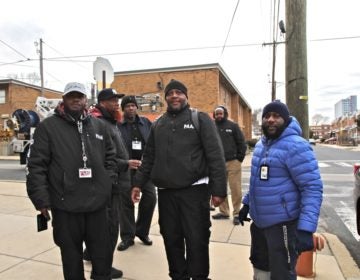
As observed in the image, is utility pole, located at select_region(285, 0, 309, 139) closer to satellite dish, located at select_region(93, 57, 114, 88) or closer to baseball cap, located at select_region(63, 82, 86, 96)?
baseball cap, located at select_region(63, 82, 86, 96)

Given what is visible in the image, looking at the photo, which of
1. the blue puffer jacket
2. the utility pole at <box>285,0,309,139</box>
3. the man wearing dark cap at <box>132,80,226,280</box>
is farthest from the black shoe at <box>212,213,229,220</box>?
the blue puffer jacket

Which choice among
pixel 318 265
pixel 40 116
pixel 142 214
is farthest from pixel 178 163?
pixel 40 116

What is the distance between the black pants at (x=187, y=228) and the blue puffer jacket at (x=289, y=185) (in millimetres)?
701

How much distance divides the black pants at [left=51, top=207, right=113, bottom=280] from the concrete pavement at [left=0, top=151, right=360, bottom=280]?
38.2 inches

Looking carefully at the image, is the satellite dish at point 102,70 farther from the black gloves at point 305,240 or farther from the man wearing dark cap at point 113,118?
the black gloves at point 305,240

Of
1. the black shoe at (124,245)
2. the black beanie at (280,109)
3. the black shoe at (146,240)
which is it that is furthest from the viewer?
the black shoe at (146,240)

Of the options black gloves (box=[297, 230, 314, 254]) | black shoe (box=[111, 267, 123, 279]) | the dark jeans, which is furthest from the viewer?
black shoe (box=[111, 267, 123, 279])

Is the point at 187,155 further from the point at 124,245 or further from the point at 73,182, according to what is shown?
the point at 124,245

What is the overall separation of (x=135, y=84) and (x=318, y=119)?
145507 mm

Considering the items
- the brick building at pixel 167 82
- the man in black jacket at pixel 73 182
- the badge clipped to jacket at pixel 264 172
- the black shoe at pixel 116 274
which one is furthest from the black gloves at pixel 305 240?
the brick building at pixel 167 82

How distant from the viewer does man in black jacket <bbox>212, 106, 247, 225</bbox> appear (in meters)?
6.88

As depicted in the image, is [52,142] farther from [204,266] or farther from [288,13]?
[288,13]

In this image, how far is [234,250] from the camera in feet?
17.3

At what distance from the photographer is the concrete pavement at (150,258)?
445 cm
